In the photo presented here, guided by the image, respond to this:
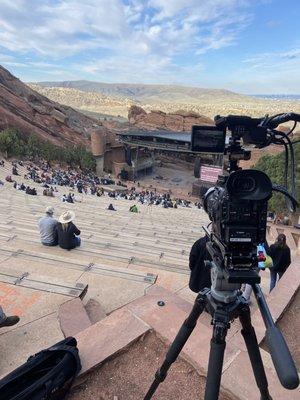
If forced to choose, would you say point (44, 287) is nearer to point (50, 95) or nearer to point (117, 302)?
point (117, 302)

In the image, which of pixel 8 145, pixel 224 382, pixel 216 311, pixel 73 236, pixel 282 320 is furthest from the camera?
pixel 8 145

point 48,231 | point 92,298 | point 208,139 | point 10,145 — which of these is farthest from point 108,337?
point 10,145

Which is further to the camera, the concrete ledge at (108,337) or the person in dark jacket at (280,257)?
the person in dark jacket at (280,257)

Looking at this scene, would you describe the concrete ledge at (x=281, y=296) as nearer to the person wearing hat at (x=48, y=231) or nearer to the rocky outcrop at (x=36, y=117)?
the person wearing hat at (x=48, y=231)

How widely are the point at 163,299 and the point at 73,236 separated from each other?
3.70 meters

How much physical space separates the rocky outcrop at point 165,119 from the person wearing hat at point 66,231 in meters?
56.2

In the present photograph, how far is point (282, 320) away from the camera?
444cm

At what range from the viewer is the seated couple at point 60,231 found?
7.14 metres

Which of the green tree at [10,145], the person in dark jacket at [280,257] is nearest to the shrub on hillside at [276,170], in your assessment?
Answer: the person in dark jacket at [280,257]

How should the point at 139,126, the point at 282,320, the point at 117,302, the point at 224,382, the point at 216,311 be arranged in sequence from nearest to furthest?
the point at 216,311
the point at 224,382
the point at 282,320
the point at 117,302
the point at 139,126

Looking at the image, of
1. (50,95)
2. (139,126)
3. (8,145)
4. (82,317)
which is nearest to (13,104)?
(8,145)

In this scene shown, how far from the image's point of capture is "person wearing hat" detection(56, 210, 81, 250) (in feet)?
Result: 23.4

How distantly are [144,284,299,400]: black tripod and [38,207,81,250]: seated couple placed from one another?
5156 mm

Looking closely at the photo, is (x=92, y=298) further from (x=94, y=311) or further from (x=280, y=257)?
(x=280, y=257)
